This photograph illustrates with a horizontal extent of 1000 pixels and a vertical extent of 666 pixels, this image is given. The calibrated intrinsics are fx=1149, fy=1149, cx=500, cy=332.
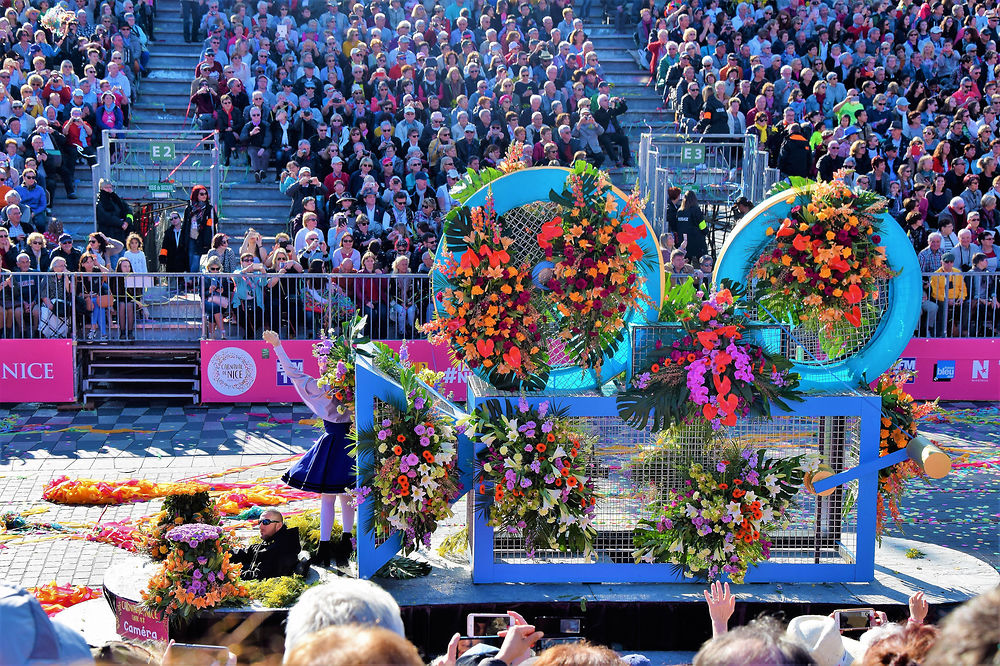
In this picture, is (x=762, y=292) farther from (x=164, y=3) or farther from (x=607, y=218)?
(x=164, y=3)

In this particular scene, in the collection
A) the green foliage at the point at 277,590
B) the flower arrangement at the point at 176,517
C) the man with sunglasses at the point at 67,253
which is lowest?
the green foliage at the point at 277,590

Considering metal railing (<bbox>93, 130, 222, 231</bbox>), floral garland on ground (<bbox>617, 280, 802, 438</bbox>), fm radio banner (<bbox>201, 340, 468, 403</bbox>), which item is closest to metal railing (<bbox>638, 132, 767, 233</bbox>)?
fm radio banner (<bbox>201, 340, 468, 403</bbox>)

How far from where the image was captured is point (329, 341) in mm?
8766

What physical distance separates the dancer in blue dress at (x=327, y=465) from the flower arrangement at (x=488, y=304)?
110 centimetres

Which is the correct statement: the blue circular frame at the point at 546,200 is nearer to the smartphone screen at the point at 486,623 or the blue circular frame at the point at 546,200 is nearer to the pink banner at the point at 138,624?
the smartphone screen at the point at 486,623

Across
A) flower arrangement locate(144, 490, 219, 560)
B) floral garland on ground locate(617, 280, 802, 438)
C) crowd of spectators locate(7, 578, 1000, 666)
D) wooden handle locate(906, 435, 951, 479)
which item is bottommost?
flower arrangement locate(144, 490, 219, 560)

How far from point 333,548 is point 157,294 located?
246 inches

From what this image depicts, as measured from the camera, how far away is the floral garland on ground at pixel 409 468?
26.5 ft

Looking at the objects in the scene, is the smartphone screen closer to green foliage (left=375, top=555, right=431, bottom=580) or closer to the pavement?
green foliage (left=375, top=555, right=431, bottom=580)

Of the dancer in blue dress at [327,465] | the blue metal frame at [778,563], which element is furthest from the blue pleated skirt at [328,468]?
the blue metal frame at [778,563]

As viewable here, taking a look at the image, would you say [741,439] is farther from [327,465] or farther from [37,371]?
[37,371]

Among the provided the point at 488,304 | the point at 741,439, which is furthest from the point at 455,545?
the point at 741,439

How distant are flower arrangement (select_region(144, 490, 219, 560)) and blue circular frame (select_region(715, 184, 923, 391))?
4125 mm

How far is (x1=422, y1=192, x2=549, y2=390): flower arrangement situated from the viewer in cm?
790
